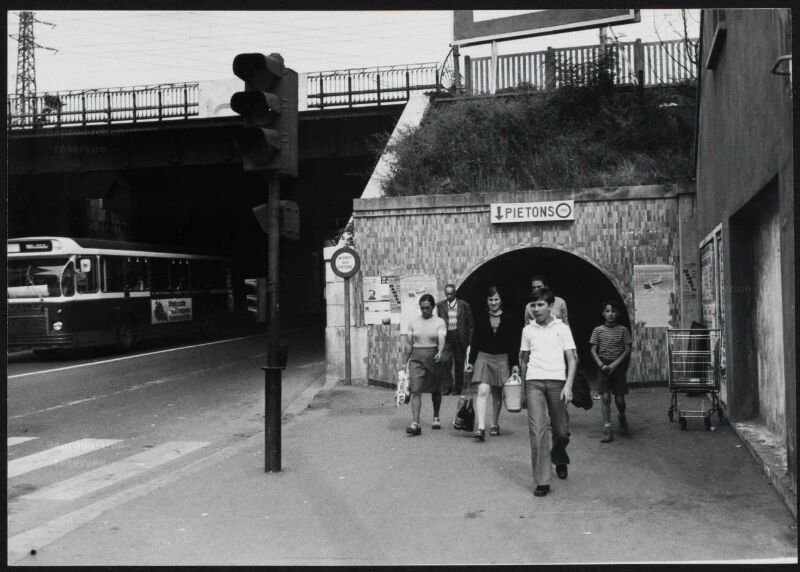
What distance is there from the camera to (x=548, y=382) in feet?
24.8

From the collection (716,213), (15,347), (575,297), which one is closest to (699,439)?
(716,213)

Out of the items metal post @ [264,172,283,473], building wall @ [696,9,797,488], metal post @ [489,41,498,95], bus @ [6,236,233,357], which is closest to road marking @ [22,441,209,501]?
metal post @ [264,172,283,473]

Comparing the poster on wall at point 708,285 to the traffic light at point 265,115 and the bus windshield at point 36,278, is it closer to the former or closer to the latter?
the traffic light at point 265,115

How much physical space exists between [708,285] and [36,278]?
15.2 m

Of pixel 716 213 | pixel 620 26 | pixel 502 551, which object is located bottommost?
pixel 502 551

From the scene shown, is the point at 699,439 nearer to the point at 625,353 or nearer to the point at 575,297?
the point at 625,353

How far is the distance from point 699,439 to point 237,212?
2974cm

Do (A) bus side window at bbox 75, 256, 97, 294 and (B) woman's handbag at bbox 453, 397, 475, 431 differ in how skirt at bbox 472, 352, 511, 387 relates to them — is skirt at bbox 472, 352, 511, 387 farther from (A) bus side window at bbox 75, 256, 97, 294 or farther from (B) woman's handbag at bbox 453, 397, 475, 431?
(A) bus side window at bbox 75, 256, 97, 294

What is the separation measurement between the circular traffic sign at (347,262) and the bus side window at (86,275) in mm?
8879

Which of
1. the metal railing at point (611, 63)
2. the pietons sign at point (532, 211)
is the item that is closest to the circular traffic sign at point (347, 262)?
the pietons sign at point (532, 211)

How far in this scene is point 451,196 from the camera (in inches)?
573

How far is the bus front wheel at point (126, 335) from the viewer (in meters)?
21.7

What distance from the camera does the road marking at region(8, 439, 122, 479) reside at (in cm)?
915

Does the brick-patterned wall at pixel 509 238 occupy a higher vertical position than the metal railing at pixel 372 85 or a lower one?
lower
